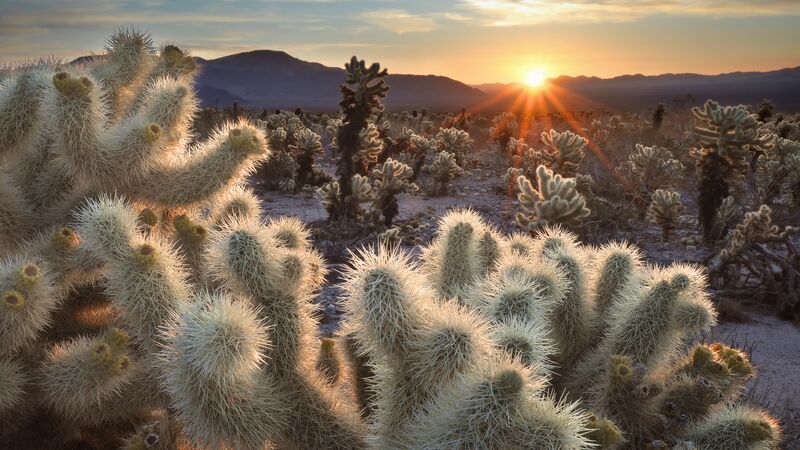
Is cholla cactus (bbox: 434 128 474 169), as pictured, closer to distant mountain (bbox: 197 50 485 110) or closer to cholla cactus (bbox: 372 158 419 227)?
cholla cactus (bbox: 372 158 419 227)

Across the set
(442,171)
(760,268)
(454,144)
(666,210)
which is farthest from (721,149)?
(454,144)

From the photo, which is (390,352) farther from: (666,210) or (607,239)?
(666,210)

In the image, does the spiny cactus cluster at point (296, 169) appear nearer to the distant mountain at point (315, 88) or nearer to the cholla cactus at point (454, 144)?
the cholla cactus at point (454, 144)

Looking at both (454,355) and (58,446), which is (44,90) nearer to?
(58,446)

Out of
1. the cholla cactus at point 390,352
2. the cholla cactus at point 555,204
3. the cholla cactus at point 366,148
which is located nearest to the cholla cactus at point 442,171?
the cholla cactus at point 366,148

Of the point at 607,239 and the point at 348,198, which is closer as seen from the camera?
the point at 607,239

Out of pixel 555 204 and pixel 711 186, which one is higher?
pixel 555 204
